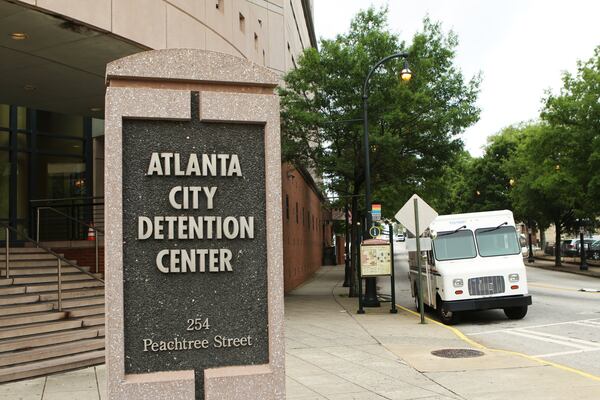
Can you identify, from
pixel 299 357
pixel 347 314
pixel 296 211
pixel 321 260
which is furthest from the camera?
pixel 321 260

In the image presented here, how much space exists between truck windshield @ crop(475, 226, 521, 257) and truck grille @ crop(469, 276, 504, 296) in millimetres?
823

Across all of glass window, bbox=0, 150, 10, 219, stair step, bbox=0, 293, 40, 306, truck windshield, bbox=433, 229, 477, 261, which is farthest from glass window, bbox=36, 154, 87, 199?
truck windshield, bbox=433, 229, 477, 261

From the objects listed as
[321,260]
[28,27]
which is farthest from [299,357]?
[321,260]

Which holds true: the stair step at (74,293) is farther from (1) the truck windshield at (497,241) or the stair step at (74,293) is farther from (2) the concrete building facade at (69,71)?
(1) the truck windshield at (497,241)

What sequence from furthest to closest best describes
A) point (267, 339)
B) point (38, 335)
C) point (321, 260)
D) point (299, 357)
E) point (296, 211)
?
point (321, 260) < point (296, 211) < point (299, 357) < point (38, 335) < point (267, 339)

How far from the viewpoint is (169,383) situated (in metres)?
4.14

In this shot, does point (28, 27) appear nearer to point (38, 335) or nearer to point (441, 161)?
point (38, 335)

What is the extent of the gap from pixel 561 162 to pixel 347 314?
21.3 meters

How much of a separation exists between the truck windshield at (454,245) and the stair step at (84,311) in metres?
8.69

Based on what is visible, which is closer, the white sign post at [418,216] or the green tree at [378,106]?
the white sign post at [418,216]

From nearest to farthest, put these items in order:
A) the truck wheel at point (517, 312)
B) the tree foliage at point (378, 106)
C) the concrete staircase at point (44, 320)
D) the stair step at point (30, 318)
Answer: the concrete staircase at point (44, 320)
the stair step at point (30, 318)
the truck wheel at point (517, 312)
the tree foliage at point (378, 106)

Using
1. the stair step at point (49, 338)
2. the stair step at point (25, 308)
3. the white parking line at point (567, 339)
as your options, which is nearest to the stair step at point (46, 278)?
the stair step at point (25, 308)

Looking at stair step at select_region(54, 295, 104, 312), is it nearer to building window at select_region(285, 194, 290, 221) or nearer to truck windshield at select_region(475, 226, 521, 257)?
truck windshield at select_region(475, 226, 521, 257)

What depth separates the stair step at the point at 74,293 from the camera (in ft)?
35.1
